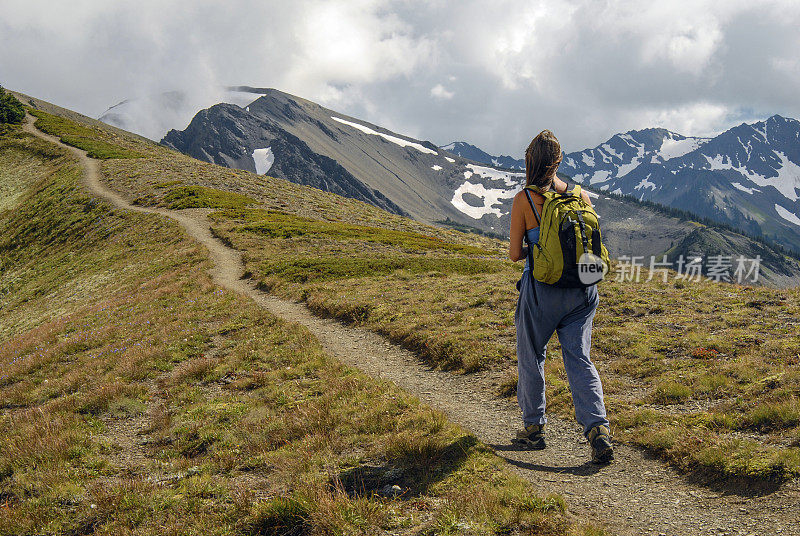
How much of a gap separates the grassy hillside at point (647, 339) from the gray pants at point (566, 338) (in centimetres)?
A: 139

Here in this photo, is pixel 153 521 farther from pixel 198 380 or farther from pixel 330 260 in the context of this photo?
pixel 330 260

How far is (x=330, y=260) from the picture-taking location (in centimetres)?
3116

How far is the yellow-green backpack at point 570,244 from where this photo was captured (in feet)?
22.2

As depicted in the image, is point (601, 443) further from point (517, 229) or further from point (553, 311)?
point (517, 229)

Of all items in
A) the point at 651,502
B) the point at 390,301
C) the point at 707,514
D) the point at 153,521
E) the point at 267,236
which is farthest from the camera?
the point at 267,236

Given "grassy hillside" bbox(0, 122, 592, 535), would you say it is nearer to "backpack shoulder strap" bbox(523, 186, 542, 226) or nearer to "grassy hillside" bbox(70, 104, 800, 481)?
"grassy hillside" bbox(70, 104, 800, 481)

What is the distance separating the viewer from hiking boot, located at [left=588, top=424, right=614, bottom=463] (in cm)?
706

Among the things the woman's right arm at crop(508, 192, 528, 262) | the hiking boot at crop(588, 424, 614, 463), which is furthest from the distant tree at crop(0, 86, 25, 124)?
the hiking boot at crop(588, 424, 614, 463)

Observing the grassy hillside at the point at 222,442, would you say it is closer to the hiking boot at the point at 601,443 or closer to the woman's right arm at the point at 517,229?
the hiking boot at the point at 601,443

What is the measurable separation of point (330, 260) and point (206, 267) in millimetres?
8208

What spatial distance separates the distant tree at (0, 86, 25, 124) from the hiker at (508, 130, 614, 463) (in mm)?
131147

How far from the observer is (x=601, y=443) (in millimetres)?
7074

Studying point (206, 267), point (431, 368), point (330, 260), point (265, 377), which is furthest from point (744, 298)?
point (206, 267)

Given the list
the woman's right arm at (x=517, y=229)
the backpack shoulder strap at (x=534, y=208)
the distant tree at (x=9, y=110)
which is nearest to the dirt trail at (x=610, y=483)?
the woman's right arm at (x=517, y=229)
